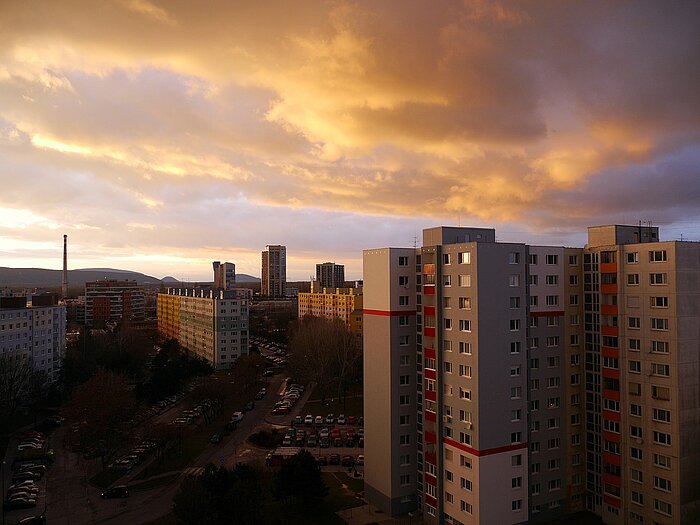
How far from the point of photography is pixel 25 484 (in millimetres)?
27688

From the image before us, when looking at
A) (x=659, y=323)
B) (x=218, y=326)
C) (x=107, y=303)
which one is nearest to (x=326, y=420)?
(x=218, y=326)

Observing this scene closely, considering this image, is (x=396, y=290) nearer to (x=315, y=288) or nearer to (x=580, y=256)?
(x=580, y=256)

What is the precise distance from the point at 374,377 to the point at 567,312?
35.6 feet

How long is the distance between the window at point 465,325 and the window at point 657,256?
9148 millimetres

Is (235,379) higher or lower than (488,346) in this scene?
lower

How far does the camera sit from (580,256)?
25.0 m

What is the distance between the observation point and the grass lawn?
1790 inches

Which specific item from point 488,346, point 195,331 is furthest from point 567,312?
point 195,331

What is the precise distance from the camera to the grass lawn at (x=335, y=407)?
149 feet

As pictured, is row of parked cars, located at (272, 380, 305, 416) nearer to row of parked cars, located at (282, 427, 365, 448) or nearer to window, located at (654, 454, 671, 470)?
row of parked cars, located at (282, 427, 365, 448)

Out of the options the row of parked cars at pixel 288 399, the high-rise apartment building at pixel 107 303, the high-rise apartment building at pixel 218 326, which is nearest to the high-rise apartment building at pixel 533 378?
the row of parked cars at pixel 288 399

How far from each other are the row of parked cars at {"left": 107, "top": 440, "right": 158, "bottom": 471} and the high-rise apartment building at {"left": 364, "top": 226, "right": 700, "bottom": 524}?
16.7m

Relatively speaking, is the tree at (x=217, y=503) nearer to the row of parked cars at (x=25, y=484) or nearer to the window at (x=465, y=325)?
the row of parked cars at (x=25, y=484)

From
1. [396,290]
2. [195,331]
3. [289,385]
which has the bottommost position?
[289,385]
